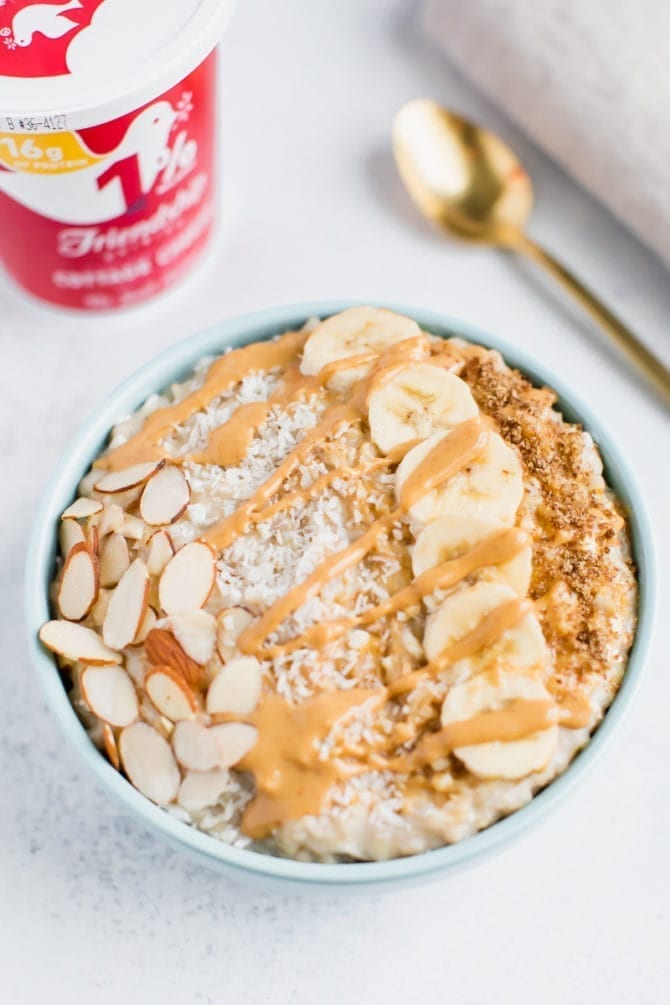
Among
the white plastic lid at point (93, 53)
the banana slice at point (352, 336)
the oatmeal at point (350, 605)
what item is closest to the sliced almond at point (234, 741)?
the oatmeal at point (350, 605)

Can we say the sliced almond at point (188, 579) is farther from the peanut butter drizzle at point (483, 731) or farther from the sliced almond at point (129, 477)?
the peanut butter drizzle at point (483, 731)

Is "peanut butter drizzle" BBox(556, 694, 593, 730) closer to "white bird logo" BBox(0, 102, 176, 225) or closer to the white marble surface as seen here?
the white marble surface

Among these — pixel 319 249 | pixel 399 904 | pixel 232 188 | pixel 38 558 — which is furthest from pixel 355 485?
pixel 232 188

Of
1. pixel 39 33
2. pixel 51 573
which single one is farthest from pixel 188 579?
pixel 39 33

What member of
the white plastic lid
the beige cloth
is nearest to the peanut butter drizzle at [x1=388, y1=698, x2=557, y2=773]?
the white plastic lid

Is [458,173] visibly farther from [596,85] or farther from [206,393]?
[206,393]

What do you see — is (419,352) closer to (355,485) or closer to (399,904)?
(355,485)

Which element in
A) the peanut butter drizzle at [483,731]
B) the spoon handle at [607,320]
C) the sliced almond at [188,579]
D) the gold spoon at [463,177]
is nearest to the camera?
the peanut butter drizzle at [483,731]
